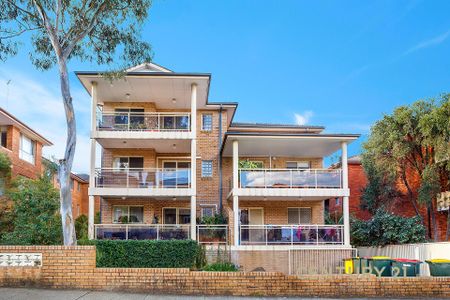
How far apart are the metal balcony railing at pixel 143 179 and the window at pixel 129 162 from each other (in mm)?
2212

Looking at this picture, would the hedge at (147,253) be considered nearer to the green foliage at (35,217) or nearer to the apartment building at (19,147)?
the green foliage at (35,217)

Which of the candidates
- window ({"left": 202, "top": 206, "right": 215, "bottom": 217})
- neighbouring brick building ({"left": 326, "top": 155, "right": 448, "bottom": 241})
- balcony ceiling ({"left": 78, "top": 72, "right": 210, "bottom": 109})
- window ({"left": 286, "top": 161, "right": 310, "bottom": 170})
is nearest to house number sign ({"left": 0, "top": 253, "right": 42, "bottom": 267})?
balcony ceiling ({"left": 78, "top": 72, "right": 210, "bottom": 109})

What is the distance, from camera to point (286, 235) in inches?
931

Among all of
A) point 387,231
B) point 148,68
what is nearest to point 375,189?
point 387,231

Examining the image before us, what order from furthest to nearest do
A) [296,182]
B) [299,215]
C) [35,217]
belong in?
1. [299,215]
2. [296,182]
3. [35,217]

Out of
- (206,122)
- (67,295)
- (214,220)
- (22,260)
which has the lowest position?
(67,295)

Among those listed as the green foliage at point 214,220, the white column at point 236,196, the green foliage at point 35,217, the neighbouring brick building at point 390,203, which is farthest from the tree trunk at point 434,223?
the green foliage at point 35,217

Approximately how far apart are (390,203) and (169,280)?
67.8 feet

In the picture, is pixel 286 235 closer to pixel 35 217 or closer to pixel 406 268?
pixel 406 268

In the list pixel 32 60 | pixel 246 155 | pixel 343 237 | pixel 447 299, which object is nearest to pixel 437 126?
pixel 343 237

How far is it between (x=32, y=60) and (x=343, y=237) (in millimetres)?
15784

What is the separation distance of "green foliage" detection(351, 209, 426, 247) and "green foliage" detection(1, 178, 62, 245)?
15174 millimetres

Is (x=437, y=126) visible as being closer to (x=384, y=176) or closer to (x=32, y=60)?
(x=384, y=176)

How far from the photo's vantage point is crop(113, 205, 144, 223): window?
25.6 meters
